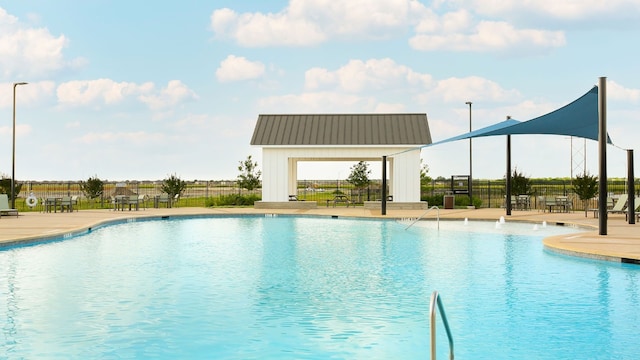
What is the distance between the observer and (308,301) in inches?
351

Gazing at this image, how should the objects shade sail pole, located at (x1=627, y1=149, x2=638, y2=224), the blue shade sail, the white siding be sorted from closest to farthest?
the blue shade sail, shade sail pole, located at (x1=627, y1=149, x2=638, y2=224), the white siding

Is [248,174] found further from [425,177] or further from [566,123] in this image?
[566,123]

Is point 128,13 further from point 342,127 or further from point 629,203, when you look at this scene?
point 629,203

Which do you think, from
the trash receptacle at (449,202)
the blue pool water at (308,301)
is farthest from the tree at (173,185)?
the blue pool water at (308,301)

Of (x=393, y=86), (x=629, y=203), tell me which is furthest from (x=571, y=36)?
(x=393, y=86)

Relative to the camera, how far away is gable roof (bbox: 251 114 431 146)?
30.2m

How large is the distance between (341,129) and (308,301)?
74.5 ft

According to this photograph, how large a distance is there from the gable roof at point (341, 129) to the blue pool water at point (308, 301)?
1451 centimetres

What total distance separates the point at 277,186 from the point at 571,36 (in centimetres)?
1479

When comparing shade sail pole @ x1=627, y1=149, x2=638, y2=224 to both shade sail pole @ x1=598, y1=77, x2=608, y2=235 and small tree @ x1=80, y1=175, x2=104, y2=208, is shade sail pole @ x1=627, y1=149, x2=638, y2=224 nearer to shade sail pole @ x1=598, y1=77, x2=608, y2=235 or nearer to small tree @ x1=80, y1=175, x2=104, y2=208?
shade sail pole @ x1=598, y1=77, x2=608, y2=235

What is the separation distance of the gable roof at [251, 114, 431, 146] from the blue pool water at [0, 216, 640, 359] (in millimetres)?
14510

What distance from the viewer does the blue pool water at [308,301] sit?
6.77 m

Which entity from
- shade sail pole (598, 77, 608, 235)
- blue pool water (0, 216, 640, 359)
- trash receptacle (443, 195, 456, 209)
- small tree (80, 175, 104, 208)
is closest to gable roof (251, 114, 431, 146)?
trash receptacle (443, 195, 456, 209)

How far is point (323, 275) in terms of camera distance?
11062 millimetres
